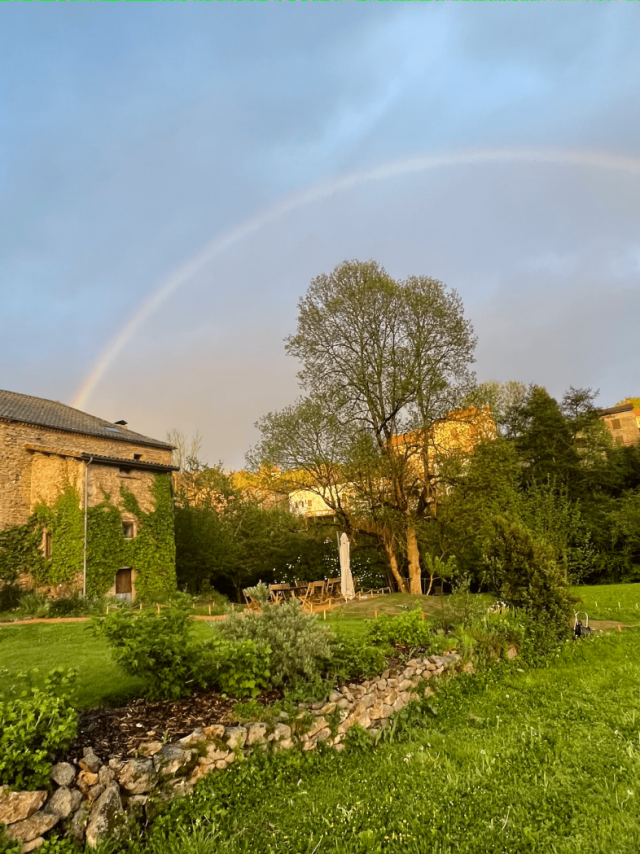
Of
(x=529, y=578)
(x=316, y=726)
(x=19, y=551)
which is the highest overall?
(x=19, y=551)

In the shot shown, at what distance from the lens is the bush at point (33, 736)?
3.70m

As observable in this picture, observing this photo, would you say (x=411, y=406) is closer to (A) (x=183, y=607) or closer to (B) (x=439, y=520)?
(B) (x=439, y=520)

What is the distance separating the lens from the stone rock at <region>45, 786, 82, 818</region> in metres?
3.75

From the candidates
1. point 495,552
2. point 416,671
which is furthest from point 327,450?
point 416,671

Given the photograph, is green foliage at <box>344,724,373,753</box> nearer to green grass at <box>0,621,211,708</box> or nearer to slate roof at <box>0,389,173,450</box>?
green grass at <box>0,621,211,708</box>

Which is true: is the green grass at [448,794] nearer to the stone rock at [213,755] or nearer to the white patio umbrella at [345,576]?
the stone rock at [213,755]

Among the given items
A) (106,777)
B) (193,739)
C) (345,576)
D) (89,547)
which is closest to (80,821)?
(106,777)

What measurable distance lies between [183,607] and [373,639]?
3469 mm

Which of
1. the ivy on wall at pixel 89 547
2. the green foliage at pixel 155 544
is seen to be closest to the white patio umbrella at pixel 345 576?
the ivy on wall at pixel 89 547

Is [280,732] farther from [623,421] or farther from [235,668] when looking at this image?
[623,421]

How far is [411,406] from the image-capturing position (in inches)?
819

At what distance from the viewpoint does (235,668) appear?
564 cm

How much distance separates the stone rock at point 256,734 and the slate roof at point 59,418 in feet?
64.6

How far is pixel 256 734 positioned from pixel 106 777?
149 cm
